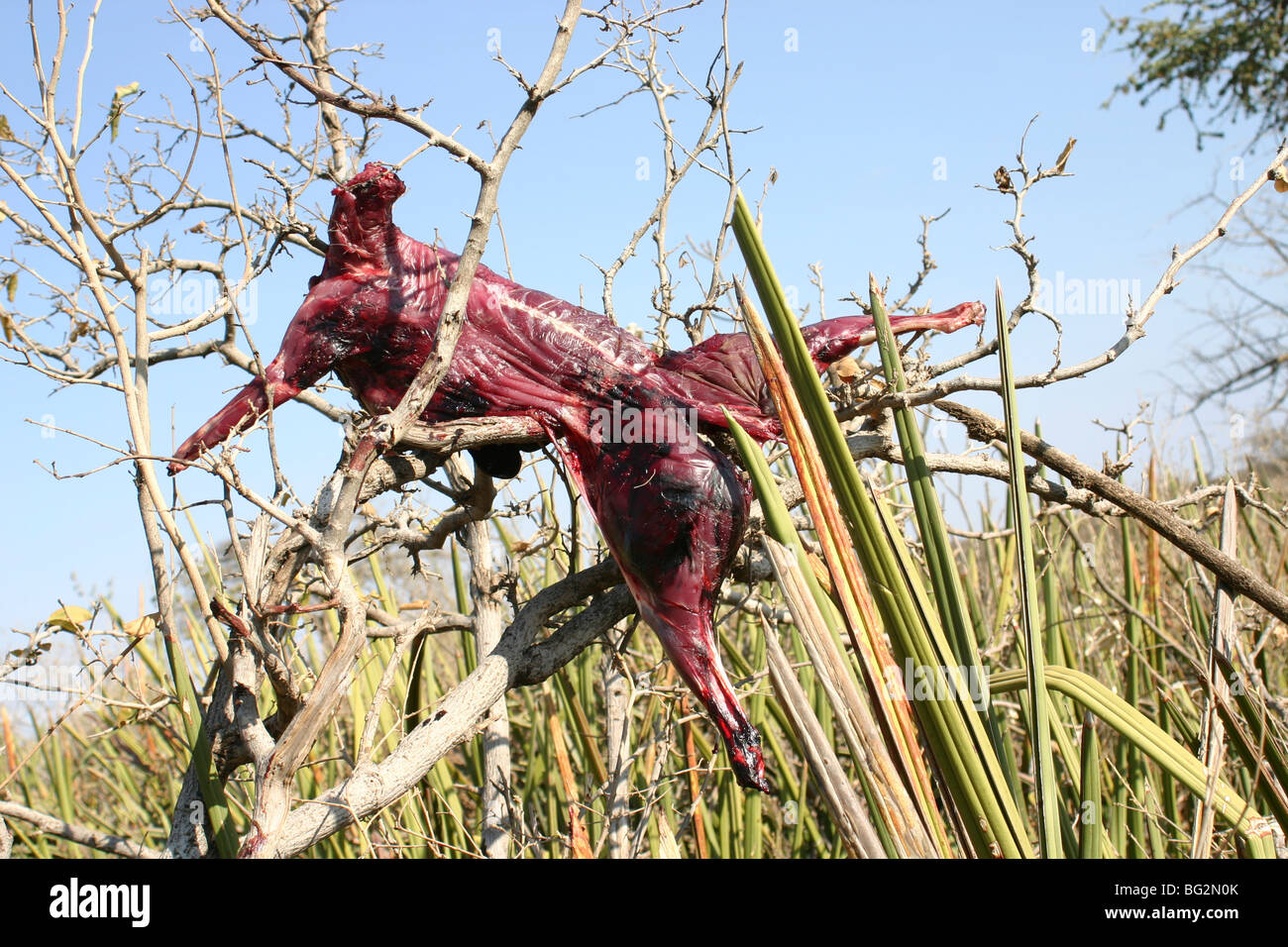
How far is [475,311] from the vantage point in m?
1.83

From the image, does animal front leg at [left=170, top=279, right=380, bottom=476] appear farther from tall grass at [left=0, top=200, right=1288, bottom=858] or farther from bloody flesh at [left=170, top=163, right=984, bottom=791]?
tall grass at [left=0, top=200, right=1288, bottom=858]

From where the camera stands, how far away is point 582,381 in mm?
1813

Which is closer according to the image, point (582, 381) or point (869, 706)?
point (869, 706)

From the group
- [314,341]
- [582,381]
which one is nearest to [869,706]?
[582,381]

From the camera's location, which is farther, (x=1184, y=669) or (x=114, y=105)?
(x=1184, y=669)

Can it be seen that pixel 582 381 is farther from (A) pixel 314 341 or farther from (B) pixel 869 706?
(B) pixel 869 706

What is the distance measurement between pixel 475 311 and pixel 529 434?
0.26m

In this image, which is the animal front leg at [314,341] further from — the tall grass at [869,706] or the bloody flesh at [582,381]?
the tall grass at [869,706]

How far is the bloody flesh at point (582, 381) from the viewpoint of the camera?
1681mm

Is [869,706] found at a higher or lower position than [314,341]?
lower

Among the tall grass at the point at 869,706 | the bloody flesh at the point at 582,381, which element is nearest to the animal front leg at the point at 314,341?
the bloody flesh at the point at 582,381

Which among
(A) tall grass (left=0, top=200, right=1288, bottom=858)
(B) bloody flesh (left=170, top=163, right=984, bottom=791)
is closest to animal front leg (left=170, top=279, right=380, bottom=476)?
(B) bloody flesh (left=170, top=163, right=984, bottom=791)
